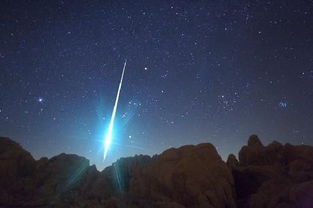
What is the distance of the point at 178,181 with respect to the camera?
157ft

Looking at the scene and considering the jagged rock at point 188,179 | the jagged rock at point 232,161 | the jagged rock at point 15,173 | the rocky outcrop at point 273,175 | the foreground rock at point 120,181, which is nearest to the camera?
the rocky outcrop at point 273,175

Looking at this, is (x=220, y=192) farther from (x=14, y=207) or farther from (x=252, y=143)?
(x=14, y=207)

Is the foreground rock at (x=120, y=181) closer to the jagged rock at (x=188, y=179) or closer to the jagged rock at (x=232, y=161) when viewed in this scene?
the jagged rock at (x=188, y=179)

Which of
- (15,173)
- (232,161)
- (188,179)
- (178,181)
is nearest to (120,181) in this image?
(178,181)

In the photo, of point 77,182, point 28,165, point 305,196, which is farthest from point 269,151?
point 28,165

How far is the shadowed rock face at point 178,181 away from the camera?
4545 cm

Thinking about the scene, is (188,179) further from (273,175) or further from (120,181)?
(120,181)

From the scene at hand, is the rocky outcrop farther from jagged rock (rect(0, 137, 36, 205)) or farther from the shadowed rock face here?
jagged rock (rect(0, 137, 36, 205))

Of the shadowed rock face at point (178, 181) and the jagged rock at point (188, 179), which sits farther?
the jagged rock at point (188, 179)

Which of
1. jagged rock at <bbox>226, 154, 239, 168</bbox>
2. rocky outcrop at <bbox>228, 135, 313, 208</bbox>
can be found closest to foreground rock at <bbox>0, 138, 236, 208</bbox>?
rocky outcrop at <bbox>228, 135, 313, 208</bbox>

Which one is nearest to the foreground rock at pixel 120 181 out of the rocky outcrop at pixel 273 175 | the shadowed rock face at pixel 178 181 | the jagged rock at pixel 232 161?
the shadowed rock face at pixel 178 181

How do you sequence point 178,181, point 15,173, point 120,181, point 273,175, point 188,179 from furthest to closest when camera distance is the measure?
1. point 15,173
2. point 120,181
3. point 273,175
4. point 178,181
5. point 188,179

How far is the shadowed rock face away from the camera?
45453 mm

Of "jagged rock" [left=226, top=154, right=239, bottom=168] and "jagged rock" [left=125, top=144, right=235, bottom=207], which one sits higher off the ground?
"jagged rock" [left=226, top=154, right=239, bottom=168]
